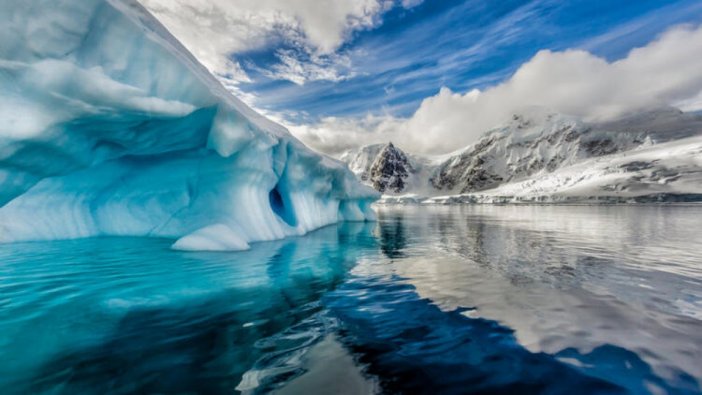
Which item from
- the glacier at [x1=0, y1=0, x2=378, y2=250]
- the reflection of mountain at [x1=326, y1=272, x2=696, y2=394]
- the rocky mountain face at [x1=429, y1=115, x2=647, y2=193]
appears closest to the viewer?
the reflection of mountain at [x1=326, y1=272, x2=696, y2=394]

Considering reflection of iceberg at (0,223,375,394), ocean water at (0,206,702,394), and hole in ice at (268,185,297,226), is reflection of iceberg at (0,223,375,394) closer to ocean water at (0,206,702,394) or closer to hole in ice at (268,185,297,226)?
ocean water at (0,206,702,394)

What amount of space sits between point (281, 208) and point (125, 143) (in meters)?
9.79

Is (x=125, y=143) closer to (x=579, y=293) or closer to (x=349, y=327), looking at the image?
(x=349, y=327)

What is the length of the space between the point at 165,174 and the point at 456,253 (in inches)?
452

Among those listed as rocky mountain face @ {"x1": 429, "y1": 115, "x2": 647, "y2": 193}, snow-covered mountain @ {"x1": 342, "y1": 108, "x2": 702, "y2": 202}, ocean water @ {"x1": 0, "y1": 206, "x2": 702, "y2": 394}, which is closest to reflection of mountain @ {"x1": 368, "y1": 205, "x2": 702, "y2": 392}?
ocean water @ {"x1": 0, "y1": 206, "x2": 702, "y2": 394}

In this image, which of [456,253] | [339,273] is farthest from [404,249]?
[339,273]

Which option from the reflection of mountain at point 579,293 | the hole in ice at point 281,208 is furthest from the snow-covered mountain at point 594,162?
the reflection of mountain at point 579,293

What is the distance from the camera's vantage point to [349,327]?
409 cm

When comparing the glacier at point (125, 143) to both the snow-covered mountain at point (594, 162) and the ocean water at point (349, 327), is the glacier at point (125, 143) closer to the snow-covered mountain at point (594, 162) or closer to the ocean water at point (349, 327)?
the ocean water at point (349, 327)

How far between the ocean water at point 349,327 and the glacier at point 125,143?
9.56 feet

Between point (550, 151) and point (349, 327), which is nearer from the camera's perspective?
point (349, 327)

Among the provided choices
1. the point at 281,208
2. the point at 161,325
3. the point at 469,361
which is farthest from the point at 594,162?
the point at 161,325

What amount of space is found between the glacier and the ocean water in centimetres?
291

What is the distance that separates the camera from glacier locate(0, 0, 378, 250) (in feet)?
18.0
